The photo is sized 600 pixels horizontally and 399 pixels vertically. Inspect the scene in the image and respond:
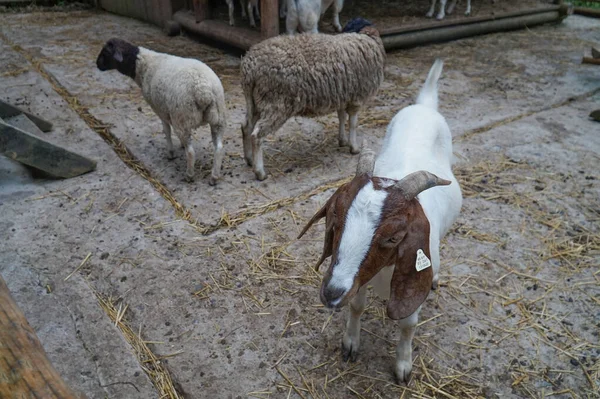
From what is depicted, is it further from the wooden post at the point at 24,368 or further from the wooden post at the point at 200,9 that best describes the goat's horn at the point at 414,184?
the wooden post at the point at 200,9

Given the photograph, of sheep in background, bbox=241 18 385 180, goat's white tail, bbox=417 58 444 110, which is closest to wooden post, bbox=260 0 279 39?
sheep in background, bbox=241 18 385 180

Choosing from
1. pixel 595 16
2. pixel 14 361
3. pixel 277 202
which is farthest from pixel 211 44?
pixel 595 16

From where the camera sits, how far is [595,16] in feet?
34.7

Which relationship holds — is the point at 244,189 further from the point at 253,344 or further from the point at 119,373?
the point at 119,373

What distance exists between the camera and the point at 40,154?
356cm

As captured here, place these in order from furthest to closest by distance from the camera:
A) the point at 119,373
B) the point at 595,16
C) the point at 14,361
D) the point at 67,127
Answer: the point at 595,16 < the point at 67,127 < the point at 119,373 < the point at 14,361

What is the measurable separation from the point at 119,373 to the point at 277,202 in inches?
71.1

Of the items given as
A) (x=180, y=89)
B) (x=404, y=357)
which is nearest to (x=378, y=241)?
(x=404, y=357)

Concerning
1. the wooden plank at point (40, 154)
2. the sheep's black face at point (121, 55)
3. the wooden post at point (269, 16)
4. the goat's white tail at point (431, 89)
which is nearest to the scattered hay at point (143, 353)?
the wooden plank at point (40, 154)

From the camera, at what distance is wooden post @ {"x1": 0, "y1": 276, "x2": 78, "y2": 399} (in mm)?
1186

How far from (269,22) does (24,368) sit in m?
5.76

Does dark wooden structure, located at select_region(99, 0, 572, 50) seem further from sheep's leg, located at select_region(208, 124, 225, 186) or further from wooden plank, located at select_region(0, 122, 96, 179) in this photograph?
wooden plank, located at select_region(0, 122, 96, 179)

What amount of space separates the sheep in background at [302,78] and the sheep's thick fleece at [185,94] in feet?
1.08

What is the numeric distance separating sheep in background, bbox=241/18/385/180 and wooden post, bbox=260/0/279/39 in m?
2.37
